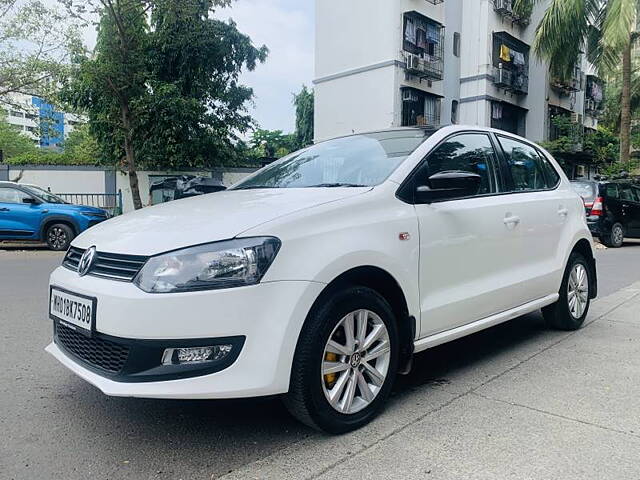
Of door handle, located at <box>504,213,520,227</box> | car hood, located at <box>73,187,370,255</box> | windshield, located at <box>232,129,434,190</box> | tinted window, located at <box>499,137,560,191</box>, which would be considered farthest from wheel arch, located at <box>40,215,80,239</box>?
door handle, located at <box>504,213,520,227</box>

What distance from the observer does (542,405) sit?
10.8 feet

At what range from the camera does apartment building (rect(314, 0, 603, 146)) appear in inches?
956

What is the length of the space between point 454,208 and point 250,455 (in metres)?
1.90

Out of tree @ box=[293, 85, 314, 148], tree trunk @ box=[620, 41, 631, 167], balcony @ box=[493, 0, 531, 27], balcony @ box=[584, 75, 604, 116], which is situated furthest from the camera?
tree @ box=[293, 85, 314, 148]

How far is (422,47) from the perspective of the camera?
82.3 feet

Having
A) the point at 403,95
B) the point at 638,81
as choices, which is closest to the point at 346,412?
the point at 403,95

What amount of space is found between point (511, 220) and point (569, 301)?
4.39 ft

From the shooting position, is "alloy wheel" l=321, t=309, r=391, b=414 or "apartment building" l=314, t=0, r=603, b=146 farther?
"apartment building" l=314, t=0, r=603, b=146

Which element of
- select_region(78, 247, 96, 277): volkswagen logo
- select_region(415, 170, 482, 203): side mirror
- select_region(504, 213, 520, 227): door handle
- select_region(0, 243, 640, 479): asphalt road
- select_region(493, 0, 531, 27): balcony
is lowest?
select_region(0, 243, 640, 479): asphalt road

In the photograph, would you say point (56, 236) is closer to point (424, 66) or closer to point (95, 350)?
point (95, 350)

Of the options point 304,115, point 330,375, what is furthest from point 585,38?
point 304,115

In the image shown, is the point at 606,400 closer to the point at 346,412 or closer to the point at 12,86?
the point at 346,412

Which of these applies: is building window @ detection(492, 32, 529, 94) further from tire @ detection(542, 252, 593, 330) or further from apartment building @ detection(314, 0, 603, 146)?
tire @ detection(542, 252, 593, 330)

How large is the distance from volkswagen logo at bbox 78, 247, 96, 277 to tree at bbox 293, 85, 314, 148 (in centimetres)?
4336
